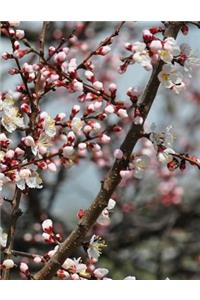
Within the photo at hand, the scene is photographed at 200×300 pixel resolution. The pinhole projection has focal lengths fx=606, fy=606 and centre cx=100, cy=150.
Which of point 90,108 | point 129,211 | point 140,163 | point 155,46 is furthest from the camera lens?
point 129,211

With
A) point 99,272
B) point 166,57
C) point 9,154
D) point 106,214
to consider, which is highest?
point 166,57

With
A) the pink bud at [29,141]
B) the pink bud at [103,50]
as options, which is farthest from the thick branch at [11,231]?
the pink bud at [103,50]

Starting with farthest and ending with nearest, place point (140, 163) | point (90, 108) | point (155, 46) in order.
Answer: point (90, 108), point (140, 163), point (155, 46)

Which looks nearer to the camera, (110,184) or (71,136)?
(110,184)

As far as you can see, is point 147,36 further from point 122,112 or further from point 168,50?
point 122,112

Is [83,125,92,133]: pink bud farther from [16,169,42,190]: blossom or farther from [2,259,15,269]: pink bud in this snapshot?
[2,259,15,269]: pink bud

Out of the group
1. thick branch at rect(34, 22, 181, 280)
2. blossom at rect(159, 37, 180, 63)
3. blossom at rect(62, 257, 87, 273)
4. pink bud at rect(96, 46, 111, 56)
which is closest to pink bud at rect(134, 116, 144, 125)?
thick branch at rect(34, 22, 181, 280)

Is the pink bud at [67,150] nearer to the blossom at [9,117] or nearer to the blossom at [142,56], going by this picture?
the blossom at [9,117]

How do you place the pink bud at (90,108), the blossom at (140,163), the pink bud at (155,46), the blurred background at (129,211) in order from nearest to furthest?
the pink bud at (155,46)
the blossom at (140,163)
the pink bud at (90,108)
the blurred background at (129,211)

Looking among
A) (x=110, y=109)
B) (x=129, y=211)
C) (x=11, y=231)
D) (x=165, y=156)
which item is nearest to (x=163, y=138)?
(x=165, y=156)

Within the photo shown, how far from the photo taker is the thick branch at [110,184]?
1284 mm

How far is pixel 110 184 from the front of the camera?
1294 millimetres

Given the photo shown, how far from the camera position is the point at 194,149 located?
15.0ft
